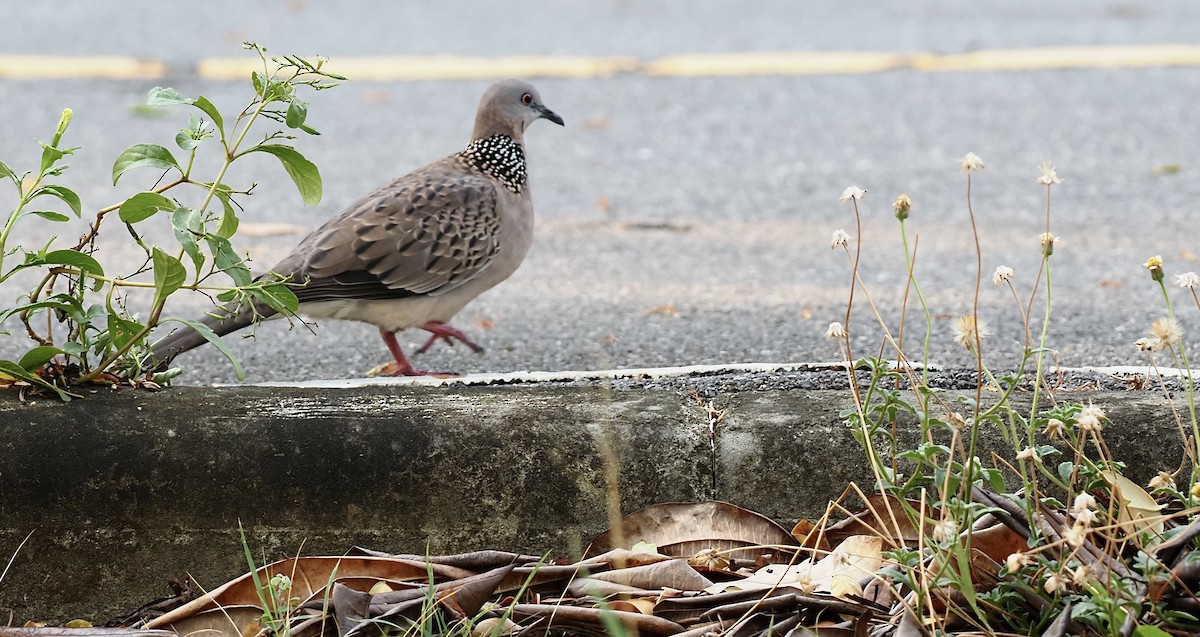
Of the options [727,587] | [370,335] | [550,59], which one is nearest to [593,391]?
[727,587]

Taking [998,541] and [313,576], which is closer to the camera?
[998,541]

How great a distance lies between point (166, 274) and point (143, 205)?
133 mm

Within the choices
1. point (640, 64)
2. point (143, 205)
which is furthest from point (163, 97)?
point (640, 64)

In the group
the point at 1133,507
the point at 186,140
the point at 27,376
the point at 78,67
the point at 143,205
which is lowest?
the point at 1133,507

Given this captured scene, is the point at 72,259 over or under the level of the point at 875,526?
over

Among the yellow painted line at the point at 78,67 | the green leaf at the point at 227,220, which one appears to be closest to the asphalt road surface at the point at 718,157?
the yellow painted line at the point at 78,67

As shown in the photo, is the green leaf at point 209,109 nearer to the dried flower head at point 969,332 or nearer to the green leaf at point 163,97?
the green leaf at point 163,97

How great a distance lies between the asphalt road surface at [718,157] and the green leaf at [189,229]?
5.18 feet

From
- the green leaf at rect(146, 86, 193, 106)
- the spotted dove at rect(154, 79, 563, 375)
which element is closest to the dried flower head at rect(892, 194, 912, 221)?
the green leaf at rect(146, 86, 193, 106)

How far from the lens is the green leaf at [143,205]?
253 cm

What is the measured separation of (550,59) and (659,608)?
672 centimetres

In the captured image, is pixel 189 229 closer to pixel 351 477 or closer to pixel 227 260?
pixel 227 260

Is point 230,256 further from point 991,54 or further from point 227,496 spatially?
point 991,54

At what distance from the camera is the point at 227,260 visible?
8.41 feet
